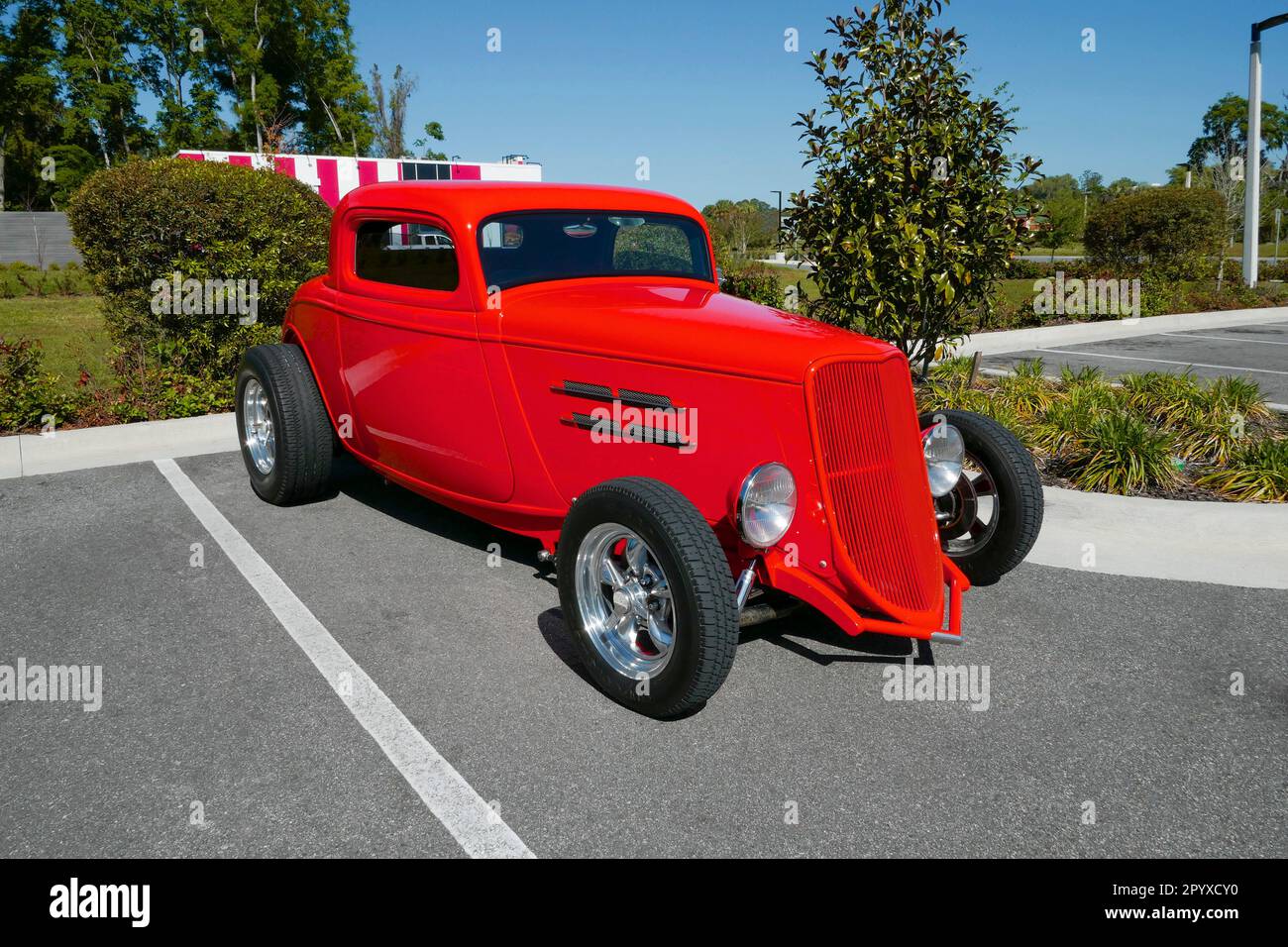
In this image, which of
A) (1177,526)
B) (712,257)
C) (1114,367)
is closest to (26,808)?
(712,257)

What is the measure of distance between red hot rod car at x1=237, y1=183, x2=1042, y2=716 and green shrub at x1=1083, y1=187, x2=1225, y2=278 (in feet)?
55.3

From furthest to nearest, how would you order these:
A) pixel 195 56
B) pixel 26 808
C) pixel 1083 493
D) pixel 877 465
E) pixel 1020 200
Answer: pixel 195 56
pixel 1020 200
pixel 1083 493
pixel 877 465
pixel 26 808

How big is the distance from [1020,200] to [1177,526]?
290 centimetres

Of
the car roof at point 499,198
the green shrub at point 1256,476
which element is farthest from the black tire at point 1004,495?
the green shrub at point 1256,476

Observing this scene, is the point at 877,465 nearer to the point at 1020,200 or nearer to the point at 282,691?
the point at 282,691

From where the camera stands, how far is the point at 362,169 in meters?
22.0

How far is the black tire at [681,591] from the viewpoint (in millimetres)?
3029

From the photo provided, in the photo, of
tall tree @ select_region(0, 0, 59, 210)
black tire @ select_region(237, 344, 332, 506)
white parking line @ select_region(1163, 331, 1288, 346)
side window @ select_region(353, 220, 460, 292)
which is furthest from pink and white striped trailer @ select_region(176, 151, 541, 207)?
tall tree @ select_region(0, 0, 59, 210)

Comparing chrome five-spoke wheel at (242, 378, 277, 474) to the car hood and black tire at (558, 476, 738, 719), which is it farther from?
black tire at (558, 476, 738, 719)

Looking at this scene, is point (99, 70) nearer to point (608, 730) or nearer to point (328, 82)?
point (328, 82)

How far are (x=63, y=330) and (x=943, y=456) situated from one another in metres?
13.3

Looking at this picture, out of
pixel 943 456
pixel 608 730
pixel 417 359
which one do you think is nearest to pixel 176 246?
pixel 417 359
